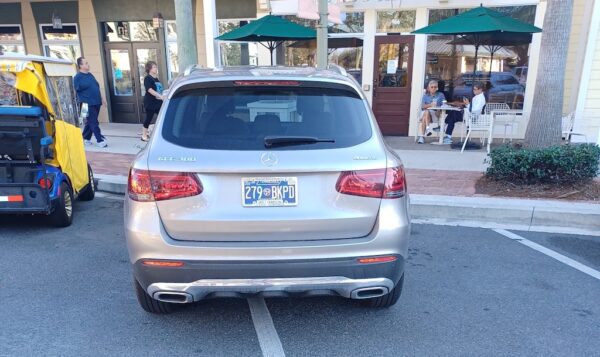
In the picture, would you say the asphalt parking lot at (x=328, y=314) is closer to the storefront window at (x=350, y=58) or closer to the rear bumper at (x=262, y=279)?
the rear bumper at (x=262, y=279)

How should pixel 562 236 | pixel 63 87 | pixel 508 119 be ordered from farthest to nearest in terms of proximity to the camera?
pixel 508 119, pixel 63 87, pixel 562 236

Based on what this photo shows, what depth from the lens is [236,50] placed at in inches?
479

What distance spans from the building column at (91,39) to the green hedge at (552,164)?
11366 millimetres

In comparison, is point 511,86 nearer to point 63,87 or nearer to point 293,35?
point 293,35

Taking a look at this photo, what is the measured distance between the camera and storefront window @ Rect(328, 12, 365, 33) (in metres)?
10.6

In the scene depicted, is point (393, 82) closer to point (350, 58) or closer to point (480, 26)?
point (350, 58)

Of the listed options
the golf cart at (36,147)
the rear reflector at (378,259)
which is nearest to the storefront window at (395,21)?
the golf cart at (36,147)

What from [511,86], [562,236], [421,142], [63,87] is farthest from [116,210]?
[511,86]

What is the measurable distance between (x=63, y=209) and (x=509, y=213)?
208 inches

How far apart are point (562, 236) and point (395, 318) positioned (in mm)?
2884

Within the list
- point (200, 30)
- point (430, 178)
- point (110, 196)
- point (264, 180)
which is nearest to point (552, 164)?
point (430, 178)

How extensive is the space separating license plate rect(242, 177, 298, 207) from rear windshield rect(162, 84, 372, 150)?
0.70ft

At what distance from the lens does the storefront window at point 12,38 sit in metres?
13.5

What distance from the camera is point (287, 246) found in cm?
263
